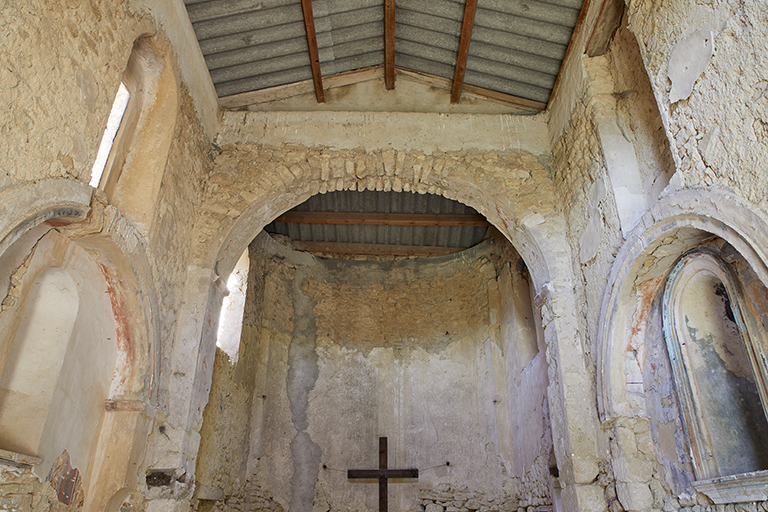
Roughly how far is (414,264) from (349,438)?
326 centimetres

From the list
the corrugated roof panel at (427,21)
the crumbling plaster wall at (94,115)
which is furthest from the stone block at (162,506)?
the corrugated roof panel at (427,21)

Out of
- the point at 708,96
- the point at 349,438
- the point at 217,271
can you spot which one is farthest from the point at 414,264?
the point at 708,96

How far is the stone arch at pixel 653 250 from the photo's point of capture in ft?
10.1

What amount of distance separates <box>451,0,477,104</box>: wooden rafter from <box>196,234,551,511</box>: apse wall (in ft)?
9.81

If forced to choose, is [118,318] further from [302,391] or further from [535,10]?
[535,10]

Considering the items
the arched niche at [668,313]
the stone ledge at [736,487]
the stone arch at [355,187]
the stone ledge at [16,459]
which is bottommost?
the stone ledge at [736,487]

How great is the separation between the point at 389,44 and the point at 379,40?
0.81 feet

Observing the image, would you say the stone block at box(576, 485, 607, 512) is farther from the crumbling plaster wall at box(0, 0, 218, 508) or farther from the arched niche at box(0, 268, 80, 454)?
the arched niche at box(0, 268, 80, 454)

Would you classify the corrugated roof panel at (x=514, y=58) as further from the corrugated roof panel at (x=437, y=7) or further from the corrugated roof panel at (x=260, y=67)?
the corrugated roof panel at (x=260, y=67)

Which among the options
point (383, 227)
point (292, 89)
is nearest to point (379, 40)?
point (292, 89)

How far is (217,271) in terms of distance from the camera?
234 inches

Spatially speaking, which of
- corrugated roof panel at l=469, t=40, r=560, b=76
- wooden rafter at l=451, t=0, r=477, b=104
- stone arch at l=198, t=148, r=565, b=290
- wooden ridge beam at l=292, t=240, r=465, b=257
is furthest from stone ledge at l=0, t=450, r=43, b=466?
wooden ridge beam at l=292, t=240, r=465, b=257

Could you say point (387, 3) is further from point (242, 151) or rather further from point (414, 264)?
point (414, 264)

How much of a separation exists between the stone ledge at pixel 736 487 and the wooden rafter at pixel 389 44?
205 inches
